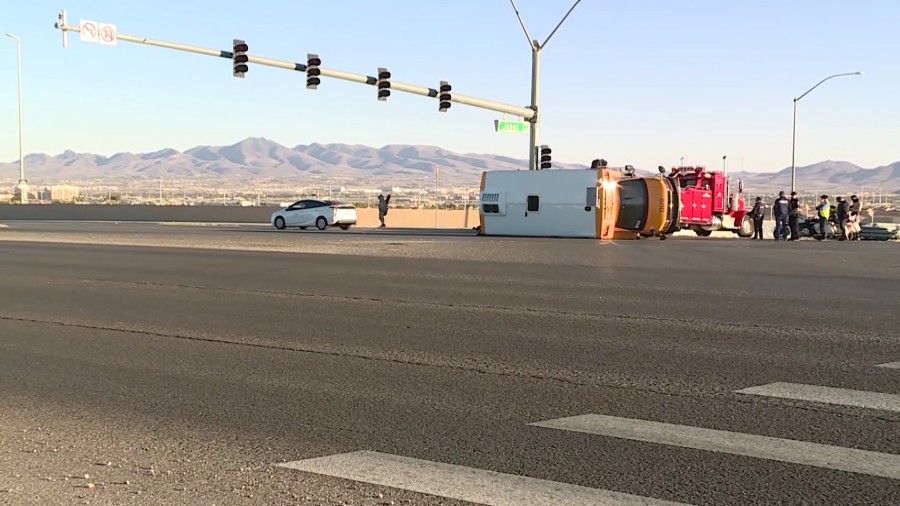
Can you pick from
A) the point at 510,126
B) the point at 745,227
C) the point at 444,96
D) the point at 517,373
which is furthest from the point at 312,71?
the point at 517,373

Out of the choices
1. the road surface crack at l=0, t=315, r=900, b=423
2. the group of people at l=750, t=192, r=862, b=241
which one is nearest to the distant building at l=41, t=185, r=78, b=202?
the group of people at l=750, t=192, r=862, b=241

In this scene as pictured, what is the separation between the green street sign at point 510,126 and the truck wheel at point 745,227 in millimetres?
9644

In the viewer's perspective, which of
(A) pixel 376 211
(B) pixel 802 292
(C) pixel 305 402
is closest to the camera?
(C) pixel 305 402

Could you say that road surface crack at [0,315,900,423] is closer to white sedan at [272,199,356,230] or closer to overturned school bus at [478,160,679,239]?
overturned school bus at [478,160,679,239]

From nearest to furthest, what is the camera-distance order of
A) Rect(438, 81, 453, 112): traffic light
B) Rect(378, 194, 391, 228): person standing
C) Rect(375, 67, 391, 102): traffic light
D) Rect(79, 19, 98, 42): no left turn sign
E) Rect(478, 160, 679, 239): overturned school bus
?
1. Rect(79, 19, 98, 42): no left turn sign
2. Rect(478, 160, 679, 239): overturned school bus
3. Rect(375, 67, 391, 102): traffic light
4. Rect(438, 81, 453, 112): traffic light
5. Rect(378, 194, 391, 228): person standing

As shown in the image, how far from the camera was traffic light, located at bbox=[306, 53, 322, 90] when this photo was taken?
2841 cm

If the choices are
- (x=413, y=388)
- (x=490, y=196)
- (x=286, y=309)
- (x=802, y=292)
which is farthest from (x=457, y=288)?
(x=490, y=196)

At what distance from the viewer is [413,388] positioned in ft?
21.7

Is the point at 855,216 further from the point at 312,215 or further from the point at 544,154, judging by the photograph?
the point at 312,215

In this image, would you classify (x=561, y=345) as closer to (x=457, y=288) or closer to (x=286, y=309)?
(x=286, y=309)

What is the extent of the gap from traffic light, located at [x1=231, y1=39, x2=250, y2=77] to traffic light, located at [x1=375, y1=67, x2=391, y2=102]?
4.72 metres

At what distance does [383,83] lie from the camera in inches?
1182

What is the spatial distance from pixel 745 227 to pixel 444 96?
44.4 feet

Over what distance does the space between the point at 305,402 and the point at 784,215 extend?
91.5 ft
